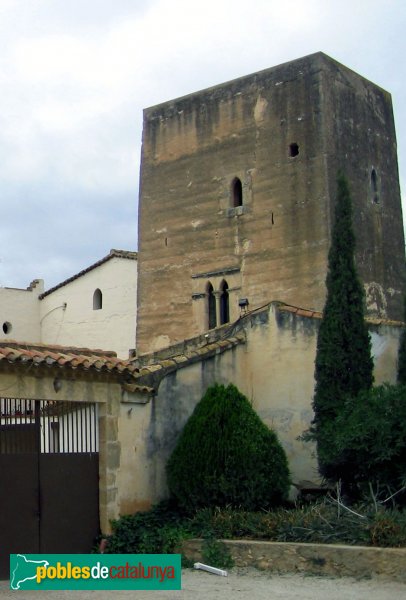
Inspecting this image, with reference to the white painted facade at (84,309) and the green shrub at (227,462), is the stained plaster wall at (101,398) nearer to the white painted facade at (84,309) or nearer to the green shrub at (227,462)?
the green shrub at (227,462)

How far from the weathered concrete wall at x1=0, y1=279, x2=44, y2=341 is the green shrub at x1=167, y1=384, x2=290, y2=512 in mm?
22589

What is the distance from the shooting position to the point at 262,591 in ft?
34.9

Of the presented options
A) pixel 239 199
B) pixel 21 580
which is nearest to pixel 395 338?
pixel 21 580

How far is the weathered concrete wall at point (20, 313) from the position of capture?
35.6m

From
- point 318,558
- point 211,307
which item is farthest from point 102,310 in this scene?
point 318,558

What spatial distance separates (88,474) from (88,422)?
770mm

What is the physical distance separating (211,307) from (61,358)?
48.2 ft

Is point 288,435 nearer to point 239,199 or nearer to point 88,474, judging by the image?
point 88,474

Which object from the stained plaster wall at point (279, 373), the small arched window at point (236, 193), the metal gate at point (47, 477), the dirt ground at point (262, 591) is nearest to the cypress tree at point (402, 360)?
the stained plaster wall at point (279, 373)

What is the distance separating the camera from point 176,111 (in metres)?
28.4

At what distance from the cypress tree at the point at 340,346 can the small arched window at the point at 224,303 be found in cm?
1141

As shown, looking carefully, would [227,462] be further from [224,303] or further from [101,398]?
[224,303]

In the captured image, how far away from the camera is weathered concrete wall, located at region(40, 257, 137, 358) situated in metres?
31.8

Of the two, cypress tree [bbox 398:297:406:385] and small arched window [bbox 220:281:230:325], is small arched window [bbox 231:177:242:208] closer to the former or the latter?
small arched window [bbox 220:281:230:325]
